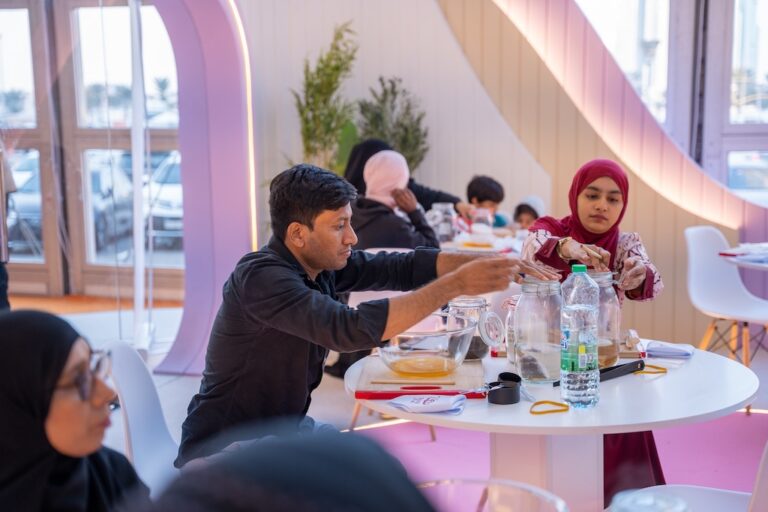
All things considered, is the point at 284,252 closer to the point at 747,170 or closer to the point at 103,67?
the point at 103,67

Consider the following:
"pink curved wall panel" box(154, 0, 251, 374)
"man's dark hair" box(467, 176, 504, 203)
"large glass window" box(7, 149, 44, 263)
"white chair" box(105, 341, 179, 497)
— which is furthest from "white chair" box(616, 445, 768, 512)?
"man's dark hair" box(467, 176, 504, 203)

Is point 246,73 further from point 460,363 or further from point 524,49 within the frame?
point 460,363

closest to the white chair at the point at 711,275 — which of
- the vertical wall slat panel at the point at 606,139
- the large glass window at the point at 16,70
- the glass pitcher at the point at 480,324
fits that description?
the vertical wall slat panel at the point at 606,139

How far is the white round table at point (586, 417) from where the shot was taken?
73.8 inches

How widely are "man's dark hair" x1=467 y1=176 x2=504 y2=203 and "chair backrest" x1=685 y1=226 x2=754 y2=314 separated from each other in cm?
123

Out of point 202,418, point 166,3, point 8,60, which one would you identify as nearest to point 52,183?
point 8,60

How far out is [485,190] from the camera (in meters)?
5.71

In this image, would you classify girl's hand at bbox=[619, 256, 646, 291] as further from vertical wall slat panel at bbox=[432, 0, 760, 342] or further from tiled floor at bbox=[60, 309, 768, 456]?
vertical wall slat panel at bbox=[432, 0, 760, 342]

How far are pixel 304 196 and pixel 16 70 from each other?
2773 millimetres

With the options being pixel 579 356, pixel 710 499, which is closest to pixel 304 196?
pixel 579 356

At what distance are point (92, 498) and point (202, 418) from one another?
0.77m

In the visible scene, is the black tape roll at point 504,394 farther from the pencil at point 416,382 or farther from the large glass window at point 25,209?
the large glass window at point 25,209

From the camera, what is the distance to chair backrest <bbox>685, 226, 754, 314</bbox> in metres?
5.00

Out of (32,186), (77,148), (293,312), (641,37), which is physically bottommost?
(293,312)
